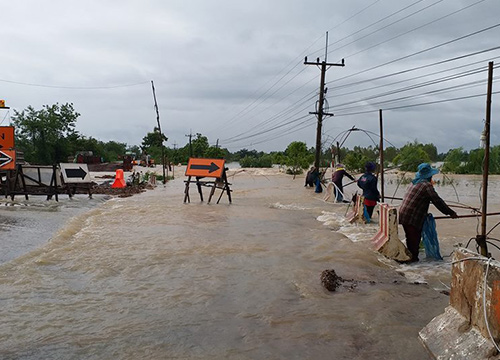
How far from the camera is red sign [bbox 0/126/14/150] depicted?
A: 55.8 ft

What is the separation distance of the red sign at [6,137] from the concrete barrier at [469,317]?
54.1ft

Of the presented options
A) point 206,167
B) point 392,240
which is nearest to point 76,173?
point 206,167

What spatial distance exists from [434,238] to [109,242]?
6.65m

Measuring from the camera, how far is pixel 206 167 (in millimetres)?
18078

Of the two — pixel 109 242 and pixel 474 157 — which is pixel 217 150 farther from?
pixel 109 242

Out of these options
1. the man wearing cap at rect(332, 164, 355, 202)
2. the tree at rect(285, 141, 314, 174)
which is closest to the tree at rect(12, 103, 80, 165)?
the tree at rect(285, 141, 314, 174)

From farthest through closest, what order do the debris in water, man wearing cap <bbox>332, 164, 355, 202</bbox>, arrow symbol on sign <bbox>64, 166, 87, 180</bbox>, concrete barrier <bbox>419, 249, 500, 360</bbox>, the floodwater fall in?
1. arrow symbol on sign <bbox>64, 166, 87, 180</bbox>
2. man wearing cap <bbox>332, 164, 355, 202</bbox>
3. the debris in water
4. the floodwater
5. concrete barrier <bbox>419, 249, 500, 360</bbox>

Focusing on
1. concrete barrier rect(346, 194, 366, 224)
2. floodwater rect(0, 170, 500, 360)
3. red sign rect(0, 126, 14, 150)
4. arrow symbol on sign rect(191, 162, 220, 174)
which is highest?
red sign rect(0, 126, 14, 150)

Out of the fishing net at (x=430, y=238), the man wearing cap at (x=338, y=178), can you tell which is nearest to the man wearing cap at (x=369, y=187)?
the fishing net at (x=430, y=238)

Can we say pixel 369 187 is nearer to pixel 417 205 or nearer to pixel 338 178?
pixel 417 205

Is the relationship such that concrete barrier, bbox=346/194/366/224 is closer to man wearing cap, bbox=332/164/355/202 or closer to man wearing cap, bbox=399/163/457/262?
man wearing cap, bbox=332/164/355/202

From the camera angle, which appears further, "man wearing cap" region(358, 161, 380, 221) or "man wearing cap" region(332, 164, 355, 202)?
"man wearing cap" region(332, 164, 355, 202)

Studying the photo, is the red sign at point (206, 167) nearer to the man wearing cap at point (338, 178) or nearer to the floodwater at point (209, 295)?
the man wearing cap at point (338, 178)

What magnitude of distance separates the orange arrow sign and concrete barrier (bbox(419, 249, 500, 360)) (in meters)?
15.3
